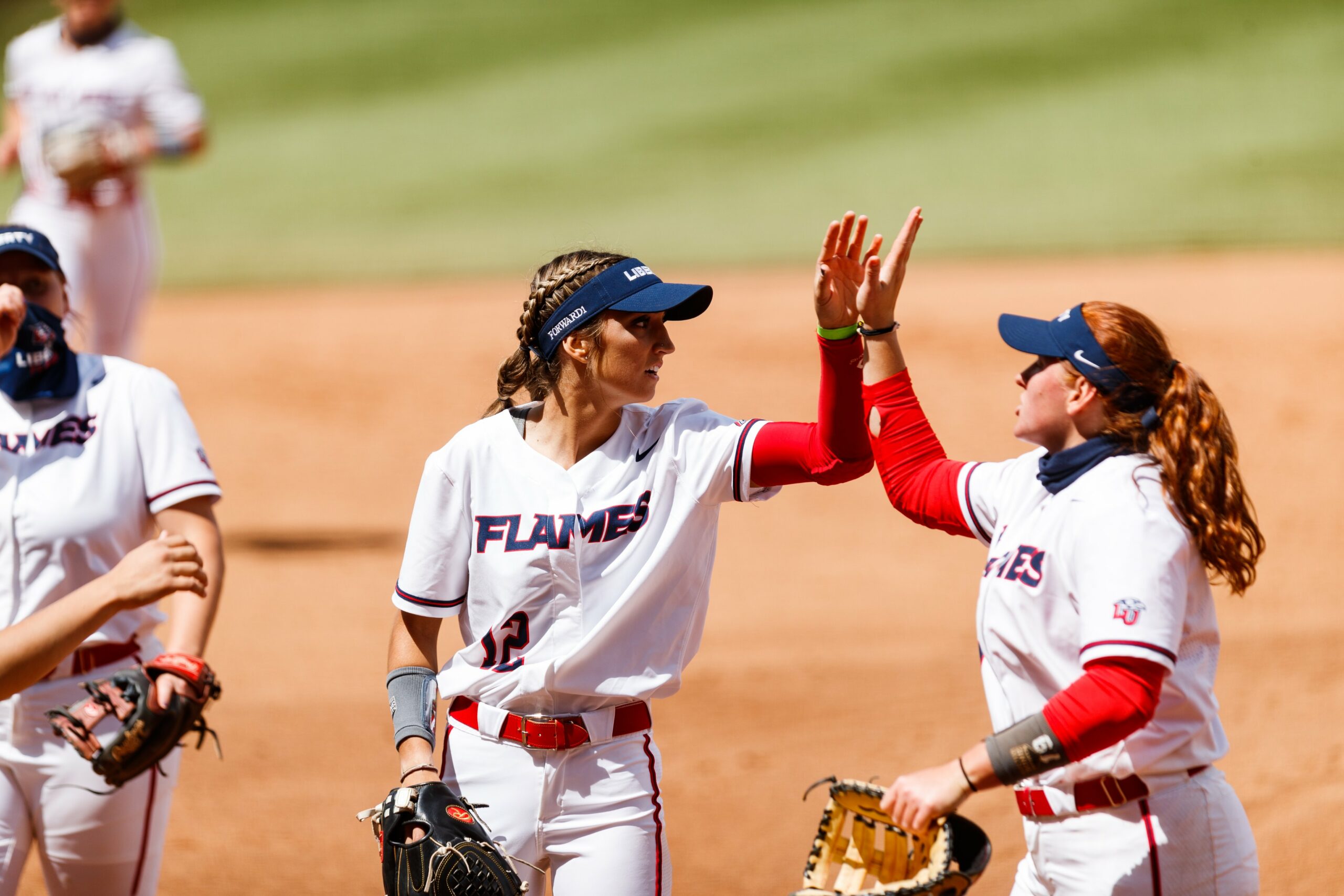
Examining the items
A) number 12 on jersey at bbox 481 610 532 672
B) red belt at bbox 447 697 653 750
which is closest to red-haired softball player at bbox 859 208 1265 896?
red belt at bbox 447 697 653 750

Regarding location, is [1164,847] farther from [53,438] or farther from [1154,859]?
[53,438]

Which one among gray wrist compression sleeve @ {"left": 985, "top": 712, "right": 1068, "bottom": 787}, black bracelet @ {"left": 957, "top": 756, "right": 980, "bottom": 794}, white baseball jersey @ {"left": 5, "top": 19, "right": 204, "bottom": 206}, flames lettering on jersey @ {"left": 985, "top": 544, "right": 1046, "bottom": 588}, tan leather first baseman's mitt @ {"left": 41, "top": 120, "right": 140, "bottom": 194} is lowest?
black bracelet @ {"left": 957, "top": 756, "right": 980, "bottom": 794}

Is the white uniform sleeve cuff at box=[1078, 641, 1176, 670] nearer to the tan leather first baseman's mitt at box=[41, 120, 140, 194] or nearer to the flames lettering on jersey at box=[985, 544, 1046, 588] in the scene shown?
the flames lettering on jersey at box=[985, 544, 1046, 588]

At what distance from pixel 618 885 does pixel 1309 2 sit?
27.3 meters

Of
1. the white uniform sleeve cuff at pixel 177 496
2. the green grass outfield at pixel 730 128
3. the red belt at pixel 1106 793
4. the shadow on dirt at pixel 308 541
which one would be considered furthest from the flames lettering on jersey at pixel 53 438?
the green grass outfield at pixel 730 128

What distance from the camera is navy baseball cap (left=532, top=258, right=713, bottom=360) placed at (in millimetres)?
3109

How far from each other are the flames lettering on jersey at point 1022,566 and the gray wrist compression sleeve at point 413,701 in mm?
1157

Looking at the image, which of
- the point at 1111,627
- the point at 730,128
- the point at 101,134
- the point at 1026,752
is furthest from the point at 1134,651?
the point at 730,128

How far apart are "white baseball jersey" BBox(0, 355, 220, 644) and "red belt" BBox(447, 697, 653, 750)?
3.17 ft

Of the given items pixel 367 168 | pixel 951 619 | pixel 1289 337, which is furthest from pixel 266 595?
pixel 367 168

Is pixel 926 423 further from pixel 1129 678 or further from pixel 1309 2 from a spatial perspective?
pixel 1309 2

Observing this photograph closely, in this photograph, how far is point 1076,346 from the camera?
293 cm

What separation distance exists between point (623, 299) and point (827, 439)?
51cm

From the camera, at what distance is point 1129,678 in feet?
8.55
